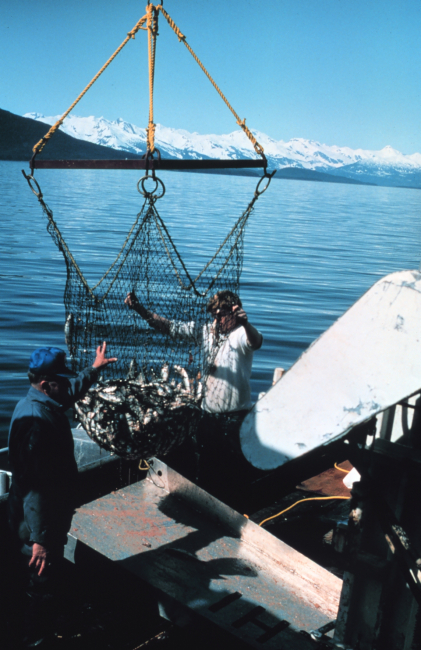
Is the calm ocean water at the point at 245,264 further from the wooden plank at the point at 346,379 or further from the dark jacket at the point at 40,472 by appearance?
the wooden plank at the point at 346,379

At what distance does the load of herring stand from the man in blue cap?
0.22 metres

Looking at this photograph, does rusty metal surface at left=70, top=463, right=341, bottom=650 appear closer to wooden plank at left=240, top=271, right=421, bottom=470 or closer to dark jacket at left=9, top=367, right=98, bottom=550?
dark jacket at left=9, top=367, right=98, bottom=550

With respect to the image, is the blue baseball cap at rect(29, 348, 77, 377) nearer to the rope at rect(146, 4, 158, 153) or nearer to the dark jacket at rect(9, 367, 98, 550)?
the dark jacket at rect(9, 367, 98, 550)

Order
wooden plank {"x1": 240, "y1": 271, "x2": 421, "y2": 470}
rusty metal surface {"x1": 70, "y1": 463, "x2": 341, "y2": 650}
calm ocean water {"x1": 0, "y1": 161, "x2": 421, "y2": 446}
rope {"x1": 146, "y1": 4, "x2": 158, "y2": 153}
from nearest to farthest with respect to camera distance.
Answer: wooden plank {"x1": 240, "y1": 271, "x2": 421, "y2": 470} → rusty metal surface {"x1": 70, "y1": 463, "x2": 341, "y2": 650} → rope {"x1": 146, "y1": 4, "x2": 158, "y2": 153} → calm ocean water {"x1": 0, "y1": 161, "x2": 421, "y2": 446}

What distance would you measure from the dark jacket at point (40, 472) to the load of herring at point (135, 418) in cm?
29

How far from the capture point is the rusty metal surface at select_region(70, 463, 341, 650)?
3.43 meters

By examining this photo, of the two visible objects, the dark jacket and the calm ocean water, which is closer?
the dark jacket

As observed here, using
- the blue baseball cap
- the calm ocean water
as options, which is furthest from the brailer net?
the calm ocean water

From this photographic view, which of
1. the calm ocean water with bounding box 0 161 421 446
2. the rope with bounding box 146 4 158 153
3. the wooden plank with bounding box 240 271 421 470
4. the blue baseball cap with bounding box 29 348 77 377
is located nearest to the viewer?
the wooden plank with bounding box 240 271 421 470

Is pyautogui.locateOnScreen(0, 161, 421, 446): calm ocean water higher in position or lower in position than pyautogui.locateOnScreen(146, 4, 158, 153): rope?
lower

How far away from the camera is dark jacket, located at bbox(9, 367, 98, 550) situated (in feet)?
10.1

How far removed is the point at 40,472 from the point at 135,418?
0.66 metres

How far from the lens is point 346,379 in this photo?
1983 mm

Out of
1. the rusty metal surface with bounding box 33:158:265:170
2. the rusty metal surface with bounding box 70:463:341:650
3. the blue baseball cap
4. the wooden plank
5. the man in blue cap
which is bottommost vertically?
the rusty metal surface with bounding box 70:463:341:650
